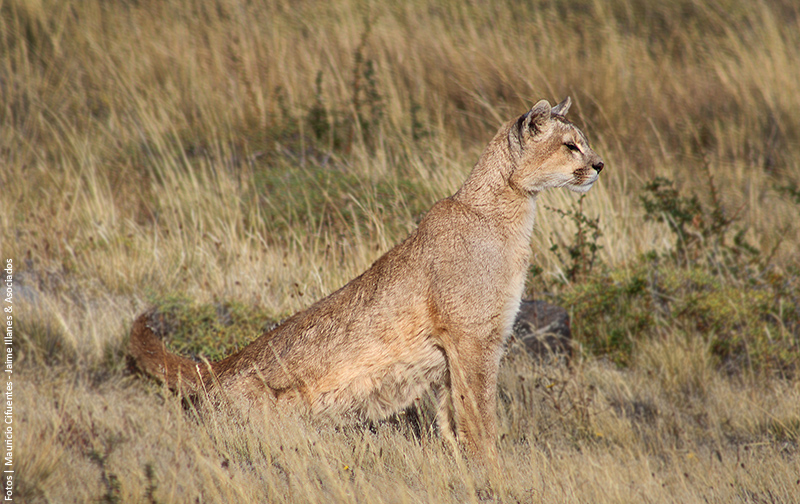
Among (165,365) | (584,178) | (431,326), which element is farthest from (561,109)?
(165,365)

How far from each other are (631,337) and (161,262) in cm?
437

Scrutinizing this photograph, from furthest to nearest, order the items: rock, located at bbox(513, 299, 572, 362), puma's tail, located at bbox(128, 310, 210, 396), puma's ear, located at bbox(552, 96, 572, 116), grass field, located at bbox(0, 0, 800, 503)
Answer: rock, located at bbox(513, 299, 572, 362) < puma's ear, located at bbox(552, 96, 572, 116) < puma's tail, located at bbox(128, 310, 210, 396) < grass field, located at bbox(0, 0, 800, 503)

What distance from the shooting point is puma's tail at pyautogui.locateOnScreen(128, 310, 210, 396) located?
14.6 feet

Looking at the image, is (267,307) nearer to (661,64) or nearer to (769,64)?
(661,64)

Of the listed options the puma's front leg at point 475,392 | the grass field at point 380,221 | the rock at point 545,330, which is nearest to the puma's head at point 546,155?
the puma's front leg at point 475,392

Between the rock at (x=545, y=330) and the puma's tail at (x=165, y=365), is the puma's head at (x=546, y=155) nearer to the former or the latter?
the rock at (x=545, y=330)

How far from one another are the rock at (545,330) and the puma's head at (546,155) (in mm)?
1686

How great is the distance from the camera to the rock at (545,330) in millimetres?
6137

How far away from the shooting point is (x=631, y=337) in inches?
255

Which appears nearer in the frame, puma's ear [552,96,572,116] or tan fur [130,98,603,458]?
tan fur [130,98,603,458]

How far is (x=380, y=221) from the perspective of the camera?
741 centimetres

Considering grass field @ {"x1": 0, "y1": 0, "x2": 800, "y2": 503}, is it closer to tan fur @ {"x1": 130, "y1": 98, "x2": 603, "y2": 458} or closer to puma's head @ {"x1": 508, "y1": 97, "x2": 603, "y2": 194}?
tan fur @ {"x1": 130, "y1": 98, "x2": 603, "y2": 458}

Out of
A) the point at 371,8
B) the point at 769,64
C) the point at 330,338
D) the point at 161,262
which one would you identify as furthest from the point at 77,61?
the point at 769,64

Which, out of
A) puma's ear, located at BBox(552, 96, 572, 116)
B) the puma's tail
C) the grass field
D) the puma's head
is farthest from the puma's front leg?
puma's ear, located at BBox(552, 96, 572, 116)
